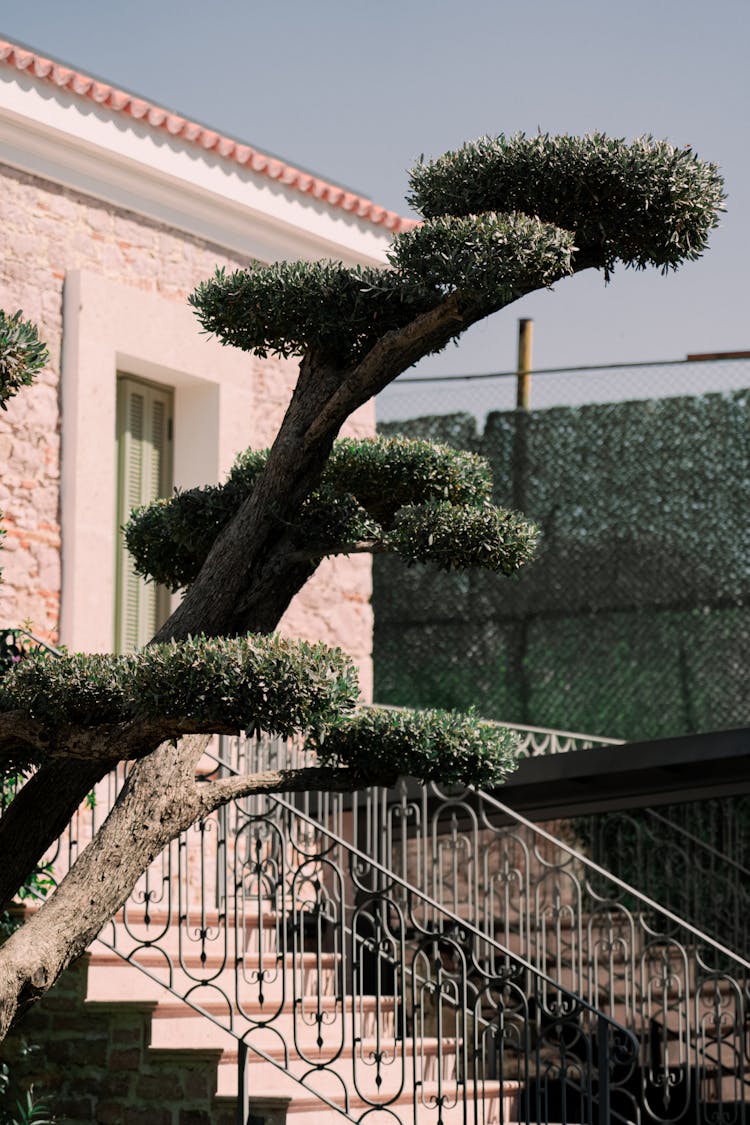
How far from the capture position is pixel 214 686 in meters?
4.61

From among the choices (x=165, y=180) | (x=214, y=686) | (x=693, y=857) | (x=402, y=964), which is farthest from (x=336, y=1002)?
(x=165, y=180)

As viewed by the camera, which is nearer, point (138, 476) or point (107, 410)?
point (107, 410)

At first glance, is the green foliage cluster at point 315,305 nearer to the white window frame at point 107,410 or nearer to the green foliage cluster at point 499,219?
the green foliage cluster at point 499,219

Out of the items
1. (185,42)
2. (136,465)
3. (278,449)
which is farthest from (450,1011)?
(185,42)

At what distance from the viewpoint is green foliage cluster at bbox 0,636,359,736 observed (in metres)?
4.62

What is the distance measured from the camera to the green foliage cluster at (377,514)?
571cm

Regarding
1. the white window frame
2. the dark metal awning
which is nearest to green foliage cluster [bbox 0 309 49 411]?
the white window frame

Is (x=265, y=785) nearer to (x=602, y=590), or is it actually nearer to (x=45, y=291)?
(x=45, y=291)

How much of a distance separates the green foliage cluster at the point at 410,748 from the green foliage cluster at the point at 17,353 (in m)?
1.52

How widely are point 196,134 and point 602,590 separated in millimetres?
5856

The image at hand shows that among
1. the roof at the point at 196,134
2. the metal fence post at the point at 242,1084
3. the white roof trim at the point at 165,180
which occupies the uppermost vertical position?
the roof at the point at 196,134

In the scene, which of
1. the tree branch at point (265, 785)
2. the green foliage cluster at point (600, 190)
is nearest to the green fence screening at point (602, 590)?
the green foliage cluster at point (600, 190)

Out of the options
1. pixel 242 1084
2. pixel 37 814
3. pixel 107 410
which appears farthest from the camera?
pixel 107 410

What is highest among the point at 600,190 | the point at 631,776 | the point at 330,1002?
the point at 600,190
